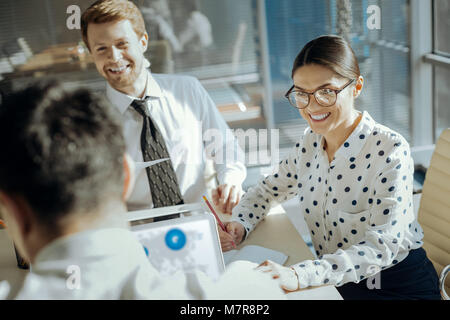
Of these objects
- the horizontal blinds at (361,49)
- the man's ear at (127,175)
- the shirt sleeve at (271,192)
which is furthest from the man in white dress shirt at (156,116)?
the man's ear at (127,175)

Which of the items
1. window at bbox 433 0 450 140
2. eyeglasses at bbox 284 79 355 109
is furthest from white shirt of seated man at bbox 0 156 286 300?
window at bbox 433 0 450 140

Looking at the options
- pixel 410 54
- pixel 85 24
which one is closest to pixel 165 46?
pixel 85 24

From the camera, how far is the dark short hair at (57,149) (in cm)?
60

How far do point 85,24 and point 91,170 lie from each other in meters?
1.56

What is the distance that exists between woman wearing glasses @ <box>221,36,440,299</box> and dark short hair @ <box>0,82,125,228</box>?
691mm

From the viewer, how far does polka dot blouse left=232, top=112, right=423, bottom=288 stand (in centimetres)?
125

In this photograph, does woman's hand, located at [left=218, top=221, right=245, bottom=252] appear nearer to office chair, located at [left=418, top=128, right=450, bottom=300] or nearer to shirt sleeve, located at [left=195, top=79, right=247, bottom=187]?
shirt sleeve, located at [left=195, top=79, right=247, bottom=187]

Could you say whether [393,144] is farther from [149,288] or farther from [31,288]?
[31,288]

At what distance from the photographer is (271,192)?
169 cm

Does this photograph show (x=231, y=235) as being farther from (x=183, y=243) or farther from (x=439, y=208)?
(x=439, y=208)

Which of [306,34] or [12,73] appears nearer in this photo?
[12,73]

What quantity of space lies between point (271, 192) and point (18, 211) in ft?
3.75

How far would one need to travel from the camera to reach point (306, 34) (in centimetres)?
291

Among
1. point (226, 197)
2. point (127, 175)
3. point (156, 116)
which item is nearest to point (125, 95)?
point (156, 116)
